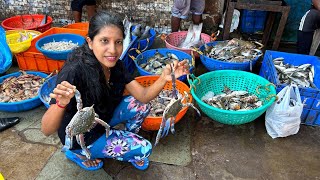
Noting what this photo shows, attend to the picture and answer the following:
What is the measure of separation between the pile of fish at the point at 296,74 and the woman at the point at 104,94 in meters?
1.74

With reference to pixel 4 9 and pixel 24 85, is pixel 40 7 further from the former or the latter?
pixel 24 85

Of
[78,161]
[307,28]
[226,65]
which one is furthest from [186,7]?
[78,161]

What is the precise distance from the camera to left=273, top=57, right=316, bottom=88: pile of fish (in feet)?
10.4

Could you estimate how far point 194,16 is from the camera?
14.7ft

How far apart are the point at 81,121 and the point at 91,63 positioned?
42 centimetres

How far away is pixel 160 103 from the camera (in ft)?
10.2

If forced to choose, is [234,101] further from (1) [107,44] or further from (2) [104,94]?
(1) [107,44]

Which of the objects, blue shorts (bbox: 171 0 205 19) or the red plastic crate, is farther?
blue shorts (bbox: 171 0 205 19)

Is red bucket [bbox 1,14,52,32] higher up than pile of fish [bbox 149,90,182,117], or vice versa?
red bucket [bbox 1,14,52,32]

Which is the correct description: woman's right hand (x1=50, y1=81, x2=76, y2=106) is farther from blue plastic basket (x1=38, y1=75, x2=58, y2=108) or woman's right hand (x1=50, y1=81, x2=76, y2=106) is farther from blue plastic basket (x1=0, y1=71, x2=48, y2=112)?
blue plastic basket (x1=0, y1=71, x2=48, y2=112)

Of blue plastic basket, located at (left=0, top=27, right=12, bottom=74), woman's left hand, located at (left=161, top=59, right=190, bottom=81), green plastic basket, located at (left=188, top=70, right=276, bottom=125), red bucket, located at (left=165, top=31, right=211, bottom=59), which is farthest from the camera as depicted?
red bucket, located at (left=165, top=31, right=211, bottom=59)

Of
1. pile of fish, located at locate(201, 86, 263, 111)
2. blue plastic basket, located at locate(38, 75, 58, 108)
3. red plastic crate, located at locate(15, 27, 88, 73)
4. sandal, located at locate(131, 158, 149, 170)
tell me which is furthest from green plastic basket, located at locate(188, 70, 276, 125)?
red plastic crate, located at locate(15, 27, 88, 73)

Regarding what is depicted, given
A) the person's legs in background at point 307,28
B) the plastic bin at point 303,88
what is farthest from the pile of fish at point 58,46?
the person's legs in background at point 307,28

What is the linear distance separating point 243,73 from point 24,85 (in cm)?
284
